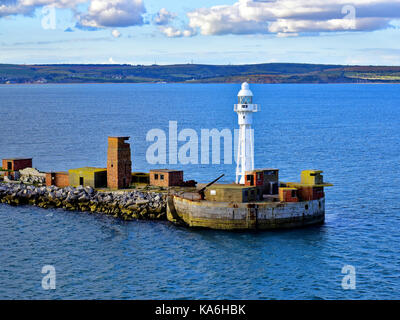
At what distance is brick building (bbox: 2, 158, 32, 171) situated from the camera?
70250mm

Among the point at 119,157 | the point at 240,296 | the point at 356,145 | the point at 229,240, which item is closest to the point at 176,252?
the point at 229,240

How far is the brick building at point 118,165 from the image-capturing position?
2426 inches

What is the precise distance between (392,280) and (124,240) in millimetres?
19999

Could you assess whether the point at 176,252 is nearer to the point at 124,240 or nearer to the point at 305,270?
the point at 124,240

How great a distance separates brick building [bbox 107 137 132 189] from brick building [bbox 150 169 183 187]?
8.38ft

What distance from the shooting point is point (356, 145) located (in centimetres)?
10525

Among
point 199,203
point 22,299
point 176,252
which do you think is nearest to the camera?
point 22,299

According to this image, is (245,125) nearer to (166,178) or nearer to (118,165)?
(166,178)

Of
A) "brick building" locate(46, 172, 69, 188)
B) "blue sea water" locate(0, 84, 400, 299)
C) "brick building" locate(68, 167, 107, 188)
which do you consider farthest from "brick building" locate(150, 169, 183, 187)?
"brick building" locate(46, 172, 69, 188)

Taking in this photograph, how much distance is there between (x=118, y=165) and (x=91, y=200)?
173 inches

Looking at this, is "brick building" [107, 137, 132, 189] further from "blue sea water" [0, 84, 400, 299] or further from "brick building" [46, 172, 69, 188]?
"blue sea water" [0, 84, 400, 299]

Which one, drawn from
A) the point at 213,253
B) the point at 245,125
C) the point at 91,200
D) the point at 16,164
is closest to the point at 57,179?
the point at 16,164

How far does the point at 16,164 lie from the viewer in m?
70.3

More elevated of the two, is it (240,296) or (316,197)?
(316,197)
